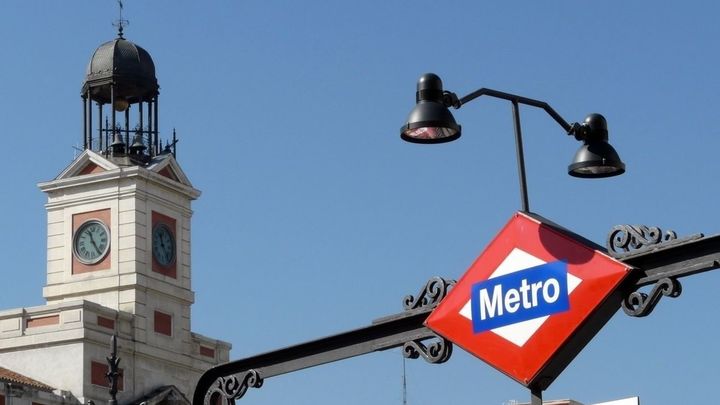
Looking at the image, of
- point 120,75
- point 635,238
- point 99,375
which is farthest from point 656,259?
point 120,75

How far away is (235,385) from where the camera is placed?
1245 cm

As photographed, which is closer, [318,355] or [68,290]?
[318,355]

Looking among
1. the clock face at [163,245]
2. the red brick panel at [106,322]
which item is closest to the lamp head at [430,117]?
the red brick panel at [106,322]

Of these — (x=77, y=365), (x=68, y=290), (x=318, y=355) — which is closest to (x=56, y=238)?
(x=68, y=290)

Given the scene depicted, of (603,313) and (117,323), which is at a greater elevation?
(117,323)

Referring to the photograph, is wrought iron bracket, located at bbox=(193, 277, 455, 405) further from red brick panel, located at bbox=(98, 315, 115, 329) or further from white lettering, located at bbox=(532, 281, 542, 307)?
red brick panel, located at bbox=(98, 315, 115, 329)

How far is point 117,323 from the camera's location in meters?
61.1

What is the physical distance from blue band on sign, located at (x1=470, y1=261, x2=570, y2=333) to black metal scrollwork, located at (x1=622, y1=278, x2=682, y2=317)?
464mm

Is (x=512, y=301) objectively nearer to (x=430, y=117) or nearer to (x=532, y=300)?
(x=532, y=300)

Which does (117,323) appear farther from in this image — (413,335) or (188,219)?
(413,335)

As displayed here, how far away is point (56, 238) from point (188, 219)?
5.37 m

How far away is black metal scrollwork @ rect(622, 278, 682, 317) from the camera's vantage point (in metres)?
9.80

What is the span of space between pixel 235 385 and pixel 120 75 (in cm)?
5244

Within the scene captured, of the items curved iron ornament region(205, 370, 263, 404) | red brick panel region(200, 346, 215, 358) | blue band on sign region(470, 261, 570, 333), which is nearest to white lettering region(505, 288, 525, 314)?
blue band on sign region(470, 261, 570, 333)
